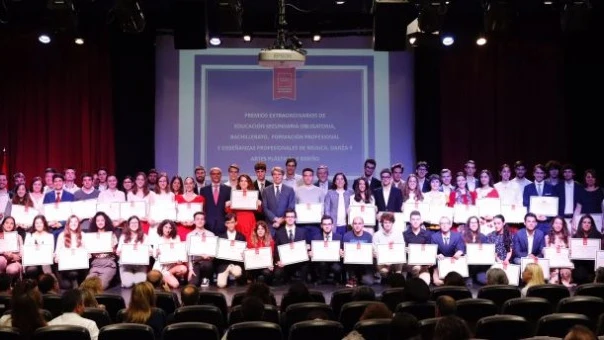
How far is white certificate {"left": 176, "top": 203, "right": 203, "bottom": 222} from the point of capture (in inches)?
476

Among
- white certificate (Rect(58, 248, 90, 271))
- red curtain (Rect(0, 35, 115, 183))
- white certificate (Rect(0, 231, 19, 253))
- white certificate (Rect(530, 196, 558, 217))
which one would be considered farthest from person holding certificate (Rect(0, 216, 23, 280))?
white certificate (Rect(530, 196, 558, 217))

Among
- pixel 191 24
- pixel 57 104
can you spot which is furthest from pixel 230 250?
pixel 57 104

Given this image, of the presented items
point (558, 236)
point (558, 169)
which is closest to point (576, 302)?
point (558, 236)

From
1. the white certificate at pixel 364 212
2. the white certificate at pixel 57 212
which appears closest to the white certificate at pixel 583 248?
the white certificate at pixel 364 212

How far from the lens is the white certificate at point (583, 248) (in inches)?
458

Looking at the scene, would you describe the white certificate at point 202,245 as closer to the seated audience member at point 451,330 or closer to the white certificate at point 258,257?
the white certificate at point 258,257

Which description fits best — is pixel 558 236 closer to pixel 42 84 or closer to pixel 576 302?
pixel 576 302

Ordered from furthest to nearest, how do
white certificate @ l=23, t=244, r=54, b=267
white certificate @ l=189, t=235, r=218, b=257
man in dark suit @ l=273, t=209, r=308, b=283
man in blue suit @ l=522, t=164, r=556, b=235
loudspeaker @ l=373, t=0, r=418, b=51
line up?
man in blue suit @ l=522, t=164, r=556, b=235
man in dark suit @ l=273, t=209, r=308, b=283
white certificate @ l=189, t=235, r=218, b=257
white certificate @ l=23, t=244, r=54, b=267
loudspeaker @ l=373, t=0, r=418, b=51

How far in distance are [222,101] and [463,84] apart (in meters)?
4.49

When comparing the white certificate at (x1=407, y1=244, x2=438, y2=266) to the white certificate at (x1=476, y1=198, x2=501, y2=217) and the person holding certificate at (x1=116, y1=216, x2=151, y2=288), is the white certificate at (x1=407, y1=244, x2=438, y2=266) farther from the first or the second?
the person holding certificate at (x1=116, y1=216, x2=151, y2=288)

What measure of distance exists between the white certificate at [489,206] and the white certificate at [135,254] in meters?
5.01

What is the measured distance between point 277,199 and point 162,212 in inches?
67.9

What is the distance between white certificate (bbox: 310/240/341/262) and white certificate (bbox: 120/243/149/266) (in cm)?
237

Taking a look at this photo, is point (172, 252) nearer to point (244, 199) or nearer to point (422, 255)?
point (244, 199)
